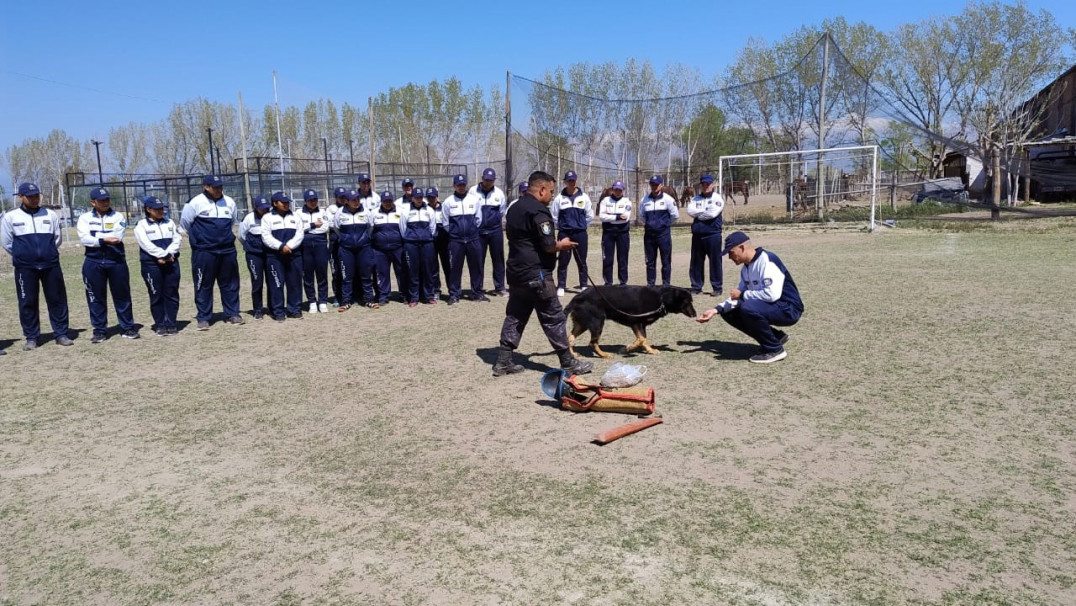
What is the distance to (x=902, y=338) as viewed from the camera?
25.1 feet

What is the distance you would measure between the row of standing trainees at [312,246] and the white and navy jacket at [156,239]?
13 mm

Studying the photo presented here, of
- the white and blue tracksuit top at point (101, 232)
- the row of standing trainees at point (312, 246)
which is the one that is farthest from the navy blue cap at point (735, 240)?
the white and blue tracksuit top at point (101, 232)

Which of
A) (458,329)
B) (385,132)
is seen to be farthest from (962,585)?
(385,132)

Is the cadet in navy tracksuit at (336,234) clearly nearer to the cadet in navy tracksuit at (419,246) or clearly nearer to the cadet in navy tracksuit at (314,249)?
the cadet in navy tracksuit at (314,249)

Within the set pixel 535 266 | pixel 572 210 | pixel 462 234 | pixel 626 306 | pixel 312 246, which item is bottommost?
pixel 626 306

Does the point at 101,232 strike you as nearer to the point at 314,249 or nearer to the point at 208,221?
the point at 208,221

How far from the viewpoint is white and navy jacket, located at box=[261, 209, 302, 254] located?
10.1 meters

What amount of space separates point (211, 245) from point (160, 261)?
0.68 m

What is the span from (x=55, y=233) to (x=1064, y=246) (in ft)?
59.4

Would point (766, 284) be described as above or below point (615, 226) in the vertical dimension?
below

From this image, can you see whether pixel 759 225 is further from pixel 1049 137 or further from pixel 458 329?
pixel 1049 137

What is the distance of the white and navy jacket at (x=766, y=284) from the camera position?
7008 millimetres

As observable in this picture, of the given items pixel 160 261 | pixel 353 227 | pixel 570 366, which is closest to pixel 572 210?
pixel 353 227

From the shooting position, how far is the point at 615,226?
11.6 m
